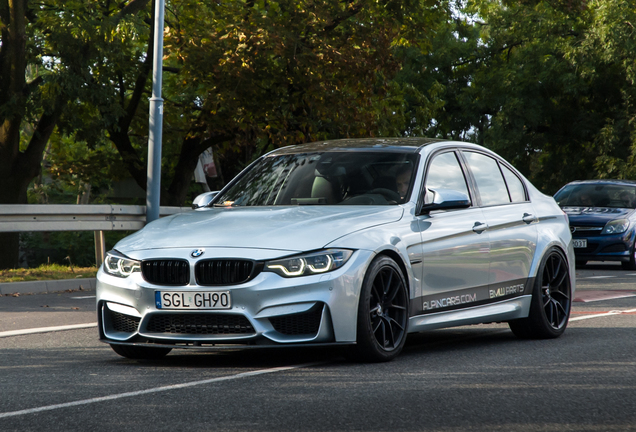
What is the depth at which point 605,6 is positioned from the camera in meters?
34.7

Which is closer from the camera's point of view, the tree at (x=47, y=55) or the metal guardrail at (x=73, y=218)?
the metal guardrail at (x=73, y=218)

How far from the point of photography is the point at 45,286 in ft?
45.1

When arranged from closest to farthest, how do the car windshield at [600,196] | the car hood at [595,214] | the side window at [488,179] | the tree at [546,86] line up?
1. the side window at [488,179]
2. the car hood at [595,214]
3. the car windshield at [600,196]
4. the tree at [546,86]

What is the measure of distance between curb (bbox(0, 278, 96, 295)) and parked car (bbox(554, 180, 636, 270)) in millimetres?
9965

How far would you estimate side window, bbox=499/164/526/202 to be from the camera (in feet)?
28.2

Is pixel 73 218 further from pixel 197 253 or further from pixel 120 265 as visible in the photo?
pixel 197 253

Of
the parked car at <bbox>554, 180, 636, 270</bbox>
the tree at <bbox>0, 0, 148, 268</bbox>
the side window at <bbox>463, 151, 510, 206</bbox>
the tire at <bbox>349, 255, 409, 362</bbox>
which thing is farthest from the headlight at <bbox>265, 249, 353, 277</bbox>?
the parked car at <bbox>554, 180, 636, 270</bbox>

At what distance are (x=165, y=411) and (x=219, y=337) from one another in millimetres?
1225

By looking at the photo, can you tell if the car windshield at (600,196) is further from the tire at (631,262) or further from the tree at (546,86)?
the tree at (546,86)

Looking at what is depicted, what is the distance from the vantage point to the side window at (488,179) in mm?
8148

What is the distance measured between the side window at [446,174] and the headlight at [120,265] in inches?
92.0

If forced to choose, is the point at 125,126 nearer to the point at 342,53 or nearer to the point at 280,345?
the point at 342,53

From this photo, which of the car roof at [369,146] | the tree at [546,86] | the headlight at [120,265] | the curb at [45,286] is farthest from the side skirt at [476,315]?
the tree at [546,86]

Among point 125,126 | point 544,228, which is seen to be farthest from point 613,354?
point 125,126
